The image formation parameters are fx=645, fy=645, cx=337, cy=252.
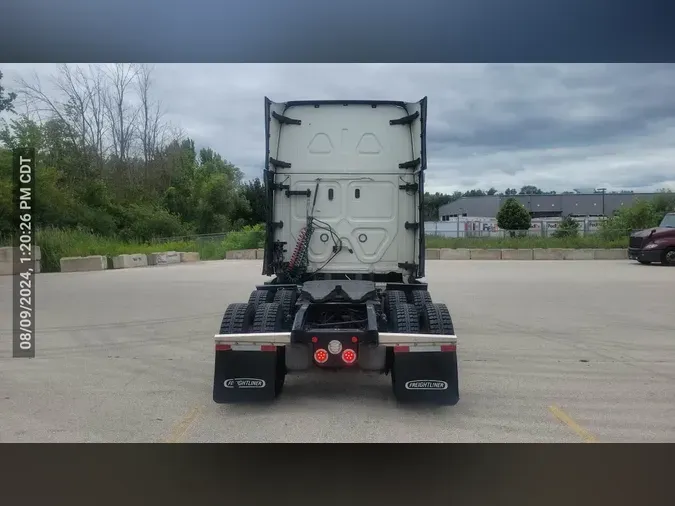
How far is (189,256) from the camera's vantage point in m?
28.6

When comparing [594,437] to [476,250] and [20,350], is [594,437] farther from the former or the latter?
[476,250]

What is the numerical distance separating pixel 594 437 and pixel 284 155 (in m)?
4.77

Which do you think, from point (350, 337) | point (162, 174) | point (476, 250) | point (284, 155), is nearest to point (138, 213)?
point (162, 174)

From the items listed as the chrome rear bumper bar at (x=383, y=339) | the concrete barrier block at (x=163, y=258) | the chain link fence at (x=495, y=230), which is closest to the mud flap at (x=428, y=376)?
the chrome rear bumper bar at (x=383, y=339)

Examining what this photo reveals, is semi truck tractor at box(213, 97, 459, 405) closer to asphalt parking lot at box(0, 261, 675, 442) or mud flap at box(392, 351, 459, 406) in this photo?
asphalt parking lot at box(0, 261, 675, 442)

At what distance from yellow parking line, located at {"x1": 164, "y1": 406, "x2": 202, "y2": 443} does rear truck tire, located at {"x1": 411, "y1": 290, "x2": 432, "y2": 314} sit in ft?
7.91

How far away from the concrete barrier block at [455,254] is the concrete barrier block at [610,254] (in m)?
5.68

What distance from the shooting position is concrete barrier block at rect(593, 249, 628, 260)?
94.0 ft

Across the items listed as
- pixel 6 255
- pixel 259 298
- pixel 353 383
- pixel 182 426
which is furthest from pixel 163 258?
pixel 182 426

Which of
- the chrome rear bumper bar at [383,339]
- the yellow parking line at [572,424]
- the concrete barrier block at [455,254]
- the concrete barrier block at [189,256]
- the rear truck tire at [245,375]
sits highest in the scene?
the concrete barrier block at [455,254]

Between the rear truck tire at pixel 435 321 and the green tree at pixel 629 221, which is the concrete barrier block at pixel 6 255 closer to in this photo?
the rear truck tire at pixel 435 321

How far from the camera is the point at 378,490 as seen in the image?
437 centimetres

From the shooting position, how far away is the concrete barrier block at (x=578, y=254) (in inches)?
1126

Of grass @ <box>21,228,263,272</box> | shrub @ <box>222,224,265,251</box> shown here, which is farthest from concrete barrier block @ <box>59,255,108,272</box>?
shrub @ <box>222,224,265,251</box>
